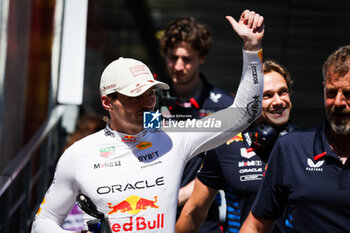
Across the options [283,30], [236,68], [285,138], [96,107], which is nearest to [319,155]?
[285,138]

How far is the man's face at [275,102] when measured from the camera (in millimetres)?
3844

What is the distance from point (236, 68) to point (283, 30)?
101cm

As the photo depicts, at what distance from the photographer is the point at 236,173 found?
3764 mm

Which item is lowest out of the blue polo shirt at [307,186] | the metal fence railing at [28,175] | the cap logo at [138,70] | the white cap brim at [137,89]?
the metal fence railing at [28,175]

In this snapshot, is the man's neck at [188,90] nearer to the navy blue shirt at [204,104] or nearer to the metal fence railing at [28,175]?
the navy blue shirt at [204,104]

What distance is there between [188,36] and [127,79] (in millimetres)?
1587

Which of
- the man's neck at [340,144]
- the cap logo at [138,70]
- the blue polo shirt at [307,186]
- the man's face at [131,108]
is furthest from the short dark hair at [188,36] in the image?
the man's neck at [340,144]

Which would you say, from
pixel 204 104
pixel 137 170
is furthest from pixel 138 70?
pixel 204 104

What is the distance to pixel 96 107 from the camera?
9969mm

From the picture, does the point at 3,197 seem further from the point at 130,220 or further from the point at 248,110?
the point at 248,110

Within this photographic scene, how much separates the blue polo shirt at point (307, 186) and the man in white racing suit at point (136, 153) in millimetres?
271

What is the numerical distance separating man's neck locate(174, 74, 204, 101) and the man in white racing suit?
121cm

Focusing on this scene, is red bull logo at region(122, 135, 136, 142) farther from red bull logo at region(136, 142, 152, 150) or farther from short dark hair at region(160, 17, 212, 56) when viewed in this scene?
short dark hair at region(160, 17, 212, 56)

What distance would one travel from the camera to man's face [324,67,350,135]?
2949mm
